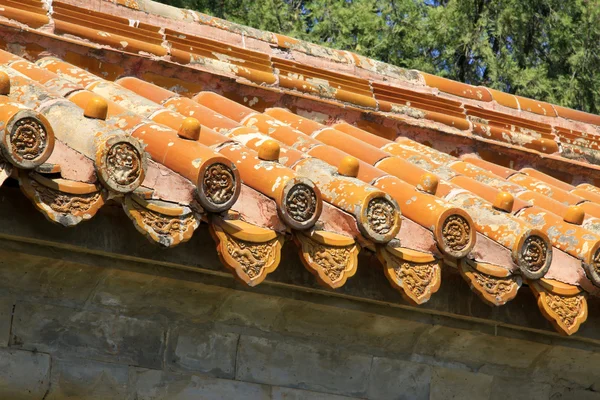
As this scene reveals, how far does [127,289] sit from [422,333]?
1335mm

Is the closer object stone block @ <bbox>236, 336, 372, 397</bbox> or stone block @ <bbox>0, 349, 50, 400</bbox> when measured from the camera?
stone block @ <bbox>0, 349, 50, 400</bbox>

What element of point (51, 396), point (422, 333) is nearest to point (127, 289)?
point (51, 396)

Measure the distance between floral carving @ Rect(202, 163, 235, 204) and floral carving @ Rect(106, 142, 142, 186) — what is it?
0.82ft

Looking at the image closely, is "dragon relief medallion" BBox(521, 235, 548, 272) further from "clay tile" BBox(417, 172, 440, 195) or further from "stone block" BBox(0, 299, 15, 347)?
"stone block" BBox(0, 299, 15, 347)

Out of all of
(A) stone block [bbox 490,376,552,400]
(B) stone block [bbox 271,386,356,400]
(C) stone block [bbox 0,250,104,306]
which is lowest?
(A) stone block [bbox 490,376,552,400]

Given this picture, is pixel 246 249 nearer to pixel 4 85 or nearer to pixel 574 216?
pixel 4 85

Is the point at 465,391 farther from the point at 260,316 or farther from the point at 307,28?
the point at 307,28

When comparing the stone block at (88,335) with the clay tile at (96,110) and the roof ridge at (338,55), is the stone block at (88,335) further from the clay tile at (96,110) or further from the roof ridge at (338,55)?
the roof ridge at (338,55)

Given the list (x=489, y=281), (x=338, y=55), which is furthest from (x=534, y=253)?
(x=338, y=55)

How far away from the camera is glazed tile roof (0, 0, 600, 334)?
3.42m

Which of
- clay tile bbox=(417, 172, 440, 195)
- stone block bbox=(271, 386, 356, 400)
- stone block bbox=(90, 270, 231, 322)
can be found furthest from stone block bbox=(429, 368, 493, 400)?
stone block bbox=(90, 270, 231, 322)

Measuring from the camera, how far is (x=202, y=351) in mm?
4129

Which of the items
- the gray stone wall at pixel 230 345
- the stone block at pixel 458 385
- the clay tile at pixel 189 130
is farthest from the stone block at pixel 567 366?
the clay tile at pixel 189 130

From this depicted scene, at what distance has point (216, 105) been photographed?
17.2 feet
